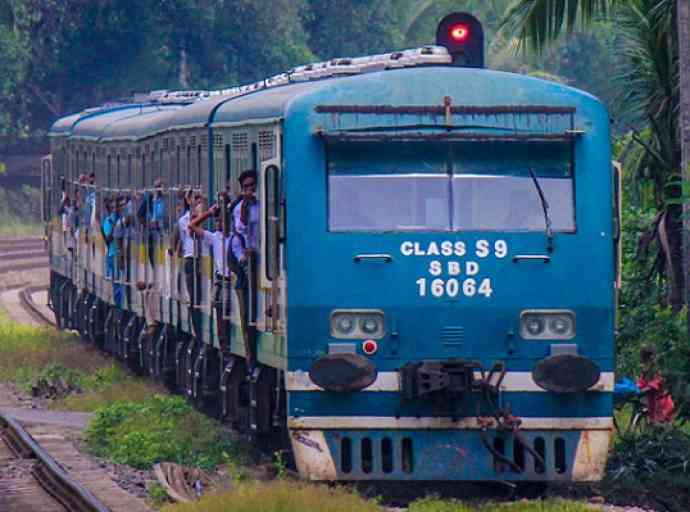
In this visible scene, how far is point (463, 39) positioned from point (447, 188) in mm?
2665

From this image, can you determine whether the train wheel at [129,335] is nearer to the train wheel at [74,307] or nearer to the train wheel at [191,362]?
the train wheel at [191,362]

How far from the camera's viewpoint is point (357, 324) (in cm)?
1198

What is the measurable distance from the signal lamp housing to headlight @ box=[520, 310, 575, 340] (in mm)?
3066

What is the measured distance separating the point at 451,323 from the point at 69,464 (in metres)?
3.88

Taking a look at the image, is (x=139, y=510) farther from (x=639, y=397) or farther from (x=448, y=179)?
(x=639, y=397)

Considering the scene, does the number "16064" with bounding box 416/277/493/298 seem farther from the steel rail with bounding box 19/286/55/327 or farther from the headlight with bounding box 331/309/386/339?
the steel rail with bounding box 19/286/55/327

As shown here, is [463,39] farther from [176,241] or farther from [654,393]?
[176,241]

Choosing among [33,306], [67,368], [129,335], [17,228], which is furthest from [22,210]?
[129,335]

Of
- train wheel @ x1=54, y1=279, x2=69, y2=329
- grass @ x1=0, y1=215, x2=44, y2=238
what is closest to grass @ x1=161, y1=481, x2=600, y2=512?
train wheel @ x1=54, y1=279, x2=69, y2=329

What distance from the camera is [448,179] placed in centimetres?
1212

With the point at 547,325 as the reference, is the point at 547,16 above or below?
above

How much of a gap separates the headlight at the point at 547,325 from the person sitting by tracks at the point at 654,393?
2.44 m

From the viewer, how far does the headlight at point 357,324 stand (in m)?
12.0

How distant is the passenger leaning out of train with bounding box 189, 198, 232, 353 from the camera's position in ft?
47.8
